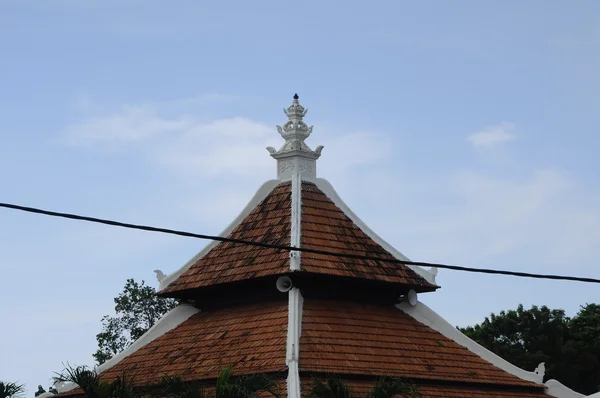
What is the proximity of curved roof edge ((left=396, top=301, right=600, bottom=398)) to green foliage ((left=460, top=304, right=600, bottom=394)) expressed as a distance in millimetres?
20185

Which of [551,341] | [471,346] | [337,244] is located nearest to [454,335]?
[471,346]

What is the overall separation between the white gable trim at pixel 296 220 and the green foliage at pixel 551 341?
22.6 metres

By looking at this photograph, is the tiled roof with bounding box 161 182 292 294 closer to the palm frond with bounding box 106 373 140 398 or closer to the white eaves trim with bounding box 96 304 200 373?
the white eaves trim with bounding box 96 304 200 373

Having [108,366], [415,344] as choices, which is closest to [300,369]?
[415,344]

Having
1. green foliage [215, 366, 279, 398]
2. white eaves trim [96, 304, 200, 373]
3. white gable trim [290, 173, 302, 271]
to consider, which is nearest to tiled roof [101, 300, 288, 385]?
white eaves trim [96, 304, 200, 373]

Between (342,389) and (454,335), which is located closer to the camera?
(342,389)

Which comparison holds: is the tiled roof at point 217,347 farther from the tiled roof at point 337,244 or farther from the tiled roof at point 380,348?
the tiled roof at point 337,244

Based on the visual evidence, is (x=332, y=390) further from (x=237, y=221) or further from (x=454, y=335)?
(x=237, y=221)

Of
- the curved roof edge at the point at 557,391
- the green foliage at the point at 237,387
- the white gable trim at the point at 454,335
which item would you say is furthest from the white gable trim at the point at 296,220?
the green foliage at the point at 237,387

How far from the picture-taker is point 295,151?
32.0m

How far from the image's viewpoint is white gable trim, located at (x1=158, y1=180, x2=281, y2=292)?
3262 centimetres

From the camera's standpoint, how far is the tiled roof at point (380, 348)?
2775 cm

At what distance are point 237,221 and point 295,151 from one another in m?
2.26

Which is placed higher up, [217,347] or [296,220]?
[296,220]
